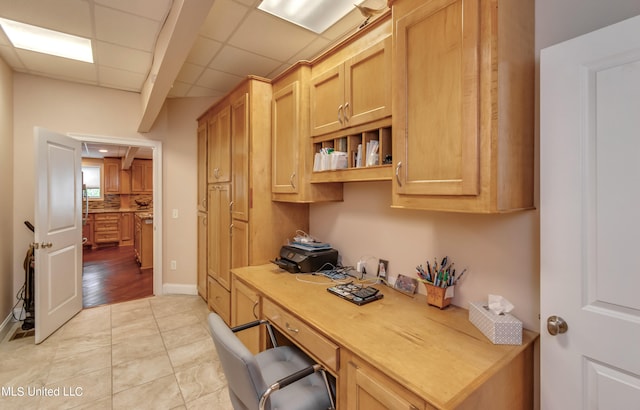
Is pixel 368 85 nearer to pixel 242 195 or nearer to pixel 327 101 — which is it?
pixel 327 101

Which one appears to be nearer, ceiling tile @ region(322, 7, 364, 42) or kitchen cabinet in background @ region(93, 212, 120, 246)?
ceiling tile @ region(322, 7, 364, 42)

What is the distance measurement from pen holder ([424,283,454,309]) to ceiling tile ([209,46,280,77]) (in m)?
2.43

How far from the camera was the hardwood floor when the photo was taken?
388cm

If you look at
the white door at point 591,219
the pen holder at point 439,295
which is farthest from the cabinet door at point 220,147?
the white door at point 591,219

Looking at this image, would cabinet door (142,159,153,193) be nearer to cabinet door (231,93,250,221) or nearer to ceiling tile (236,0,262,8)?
cabinet door (231,93,250,221)

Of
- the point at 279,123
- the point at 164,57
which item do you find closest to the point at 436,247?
the point at 279,123

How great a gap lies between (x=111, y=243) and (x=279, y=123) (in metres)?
7.32

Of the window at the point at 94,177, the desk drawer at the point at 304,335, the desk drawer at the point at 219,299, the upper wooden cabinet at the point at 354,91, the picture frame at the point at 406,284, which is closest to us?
the desk drawer at the point at 304,335

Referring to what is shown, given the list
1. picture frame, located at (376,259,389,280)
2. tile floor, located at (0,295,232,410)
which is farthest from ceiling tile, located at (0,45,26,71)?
picture frame, located at (376,259,389,280)

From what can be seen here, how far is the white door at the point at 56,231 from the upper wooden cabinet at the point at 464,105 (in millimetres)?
3168

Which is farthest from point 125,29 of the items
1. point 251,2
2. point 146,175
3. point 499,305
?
point 146,175

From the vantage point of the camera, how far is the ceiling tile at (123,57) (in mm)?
2541

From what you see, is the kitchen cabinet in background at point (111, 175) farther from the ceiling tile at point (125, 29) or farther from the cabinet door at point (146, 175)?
the ceiling tile at point (125, 29)

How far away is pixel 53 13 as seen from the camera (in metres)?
2.05
